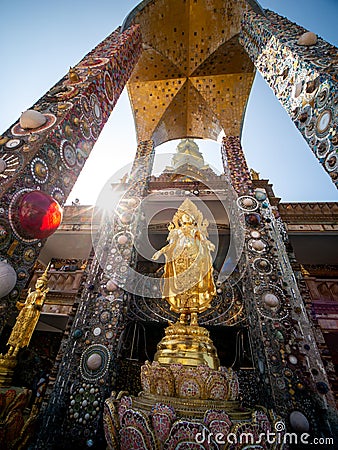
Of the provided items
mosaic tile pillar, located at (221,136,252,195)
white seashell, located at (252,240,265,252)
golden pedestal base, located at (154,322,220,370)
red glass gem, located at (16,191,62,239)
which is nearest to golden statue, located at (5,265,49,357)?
red glass gem, located at (16,191,62,239)

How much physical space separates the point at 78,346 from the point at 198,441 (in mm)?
2283

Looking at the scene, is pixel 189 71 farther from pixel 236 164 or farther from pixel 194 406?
pixel 194 406

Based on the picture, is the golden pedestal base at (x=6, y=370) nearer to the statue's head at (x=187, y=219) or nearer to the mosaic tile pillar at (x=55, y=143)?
the mosaic tile pillar at (x=55, y=143)

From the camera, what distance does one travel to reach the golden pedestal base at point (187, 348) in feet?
5.95

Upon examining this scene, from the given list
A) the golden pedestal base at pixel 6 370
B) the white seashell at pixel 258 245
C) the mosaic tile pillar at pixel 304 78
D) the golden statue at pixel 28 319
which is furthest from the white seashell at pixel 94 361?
the mosaic tile pillar at pixel 304 78

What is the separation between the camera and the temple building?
159 centimetres

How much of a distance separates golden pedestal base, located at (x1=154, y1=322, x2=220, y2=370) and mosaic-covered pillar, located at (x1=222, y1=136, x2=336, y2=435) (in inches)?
44.8

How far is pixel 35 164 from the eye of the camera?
6.45 feet

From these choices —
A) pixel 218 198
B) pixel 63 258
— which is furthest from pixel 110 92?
pixel 63 258

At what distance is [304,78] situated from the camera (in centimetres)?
242

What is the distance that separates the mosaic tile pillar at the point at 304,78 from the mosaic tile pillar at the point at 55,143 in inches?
91.4

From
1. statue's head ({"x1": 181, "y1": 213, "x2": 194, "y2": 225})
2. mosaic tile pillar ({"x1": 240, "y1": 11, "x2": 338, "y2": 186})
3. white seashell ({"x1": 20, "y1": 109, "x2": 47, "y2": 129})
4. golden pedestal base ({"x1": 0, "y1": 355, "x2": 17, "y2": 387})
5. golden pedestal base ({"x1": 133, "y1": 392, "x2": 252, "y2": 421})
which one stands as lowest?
golden pedestal base ({"x1": 133, "y1": 392, "x2": 252, "y2": 421})

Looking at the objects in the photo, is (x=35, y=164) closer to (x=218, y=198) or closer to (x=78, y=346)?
(x=78, y=346)

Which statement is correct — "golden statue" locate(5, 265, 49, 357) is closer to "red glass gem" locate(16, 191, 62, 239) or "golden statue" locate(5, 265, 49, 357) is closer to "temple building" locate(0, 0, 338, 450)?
"temple building" locate(0, 0, 338, 450)
